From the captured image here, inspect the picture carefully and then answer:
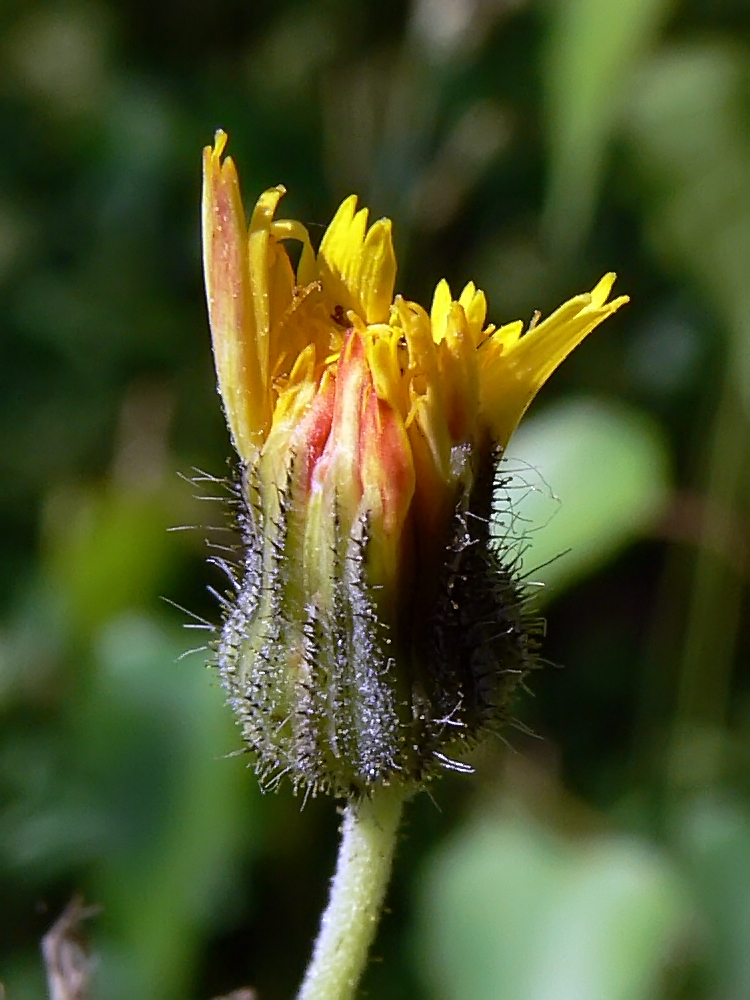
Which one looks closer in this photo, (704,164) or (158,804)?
(158,804)

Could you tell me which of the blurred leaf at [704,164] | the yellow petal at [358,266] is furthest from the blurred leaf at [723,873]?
the yellow petal at [358,266]

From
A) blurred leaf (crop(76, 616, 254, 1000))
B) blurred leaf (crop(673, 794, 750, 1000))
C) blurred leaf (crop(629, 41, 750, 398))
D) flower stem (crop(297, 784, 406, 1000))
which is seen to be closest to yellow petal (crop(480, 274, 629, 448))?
flower stem (crop(297, 784, 406, 1000))

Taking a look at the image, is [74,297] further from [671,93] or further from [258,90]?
[671,93]

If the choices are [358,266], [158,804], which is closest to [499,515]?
[358,266]

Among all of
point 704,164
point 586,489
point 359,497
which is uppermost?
point 359,497

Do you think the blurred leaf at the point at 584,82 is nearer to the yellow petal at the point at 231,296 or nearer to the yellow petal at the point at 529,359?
the yellow petal at the point at 529,359

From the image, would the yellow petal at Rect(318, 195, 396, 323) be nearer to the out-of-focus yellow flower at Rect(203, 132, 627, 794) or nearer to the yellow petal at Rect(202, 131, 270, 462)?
the out-of-focus yellow flower at Rect(203, 132, 627, 794)

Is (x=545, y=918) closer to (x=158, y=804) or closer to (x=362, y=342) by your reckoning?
(x=158, y=804)
